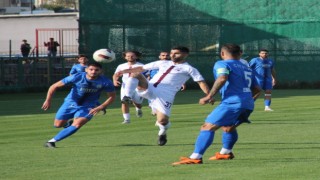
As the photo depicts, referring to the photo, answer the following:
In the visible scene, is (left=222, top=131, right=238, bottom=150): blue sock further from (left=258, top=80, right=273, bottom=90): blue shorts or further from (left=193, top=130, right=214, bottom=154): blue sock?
(left=258, top=80, right=273, bottom=90): blue shorts

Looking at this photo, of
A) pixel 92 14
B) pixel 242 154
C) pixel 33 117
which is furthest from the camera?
pixel 92 14

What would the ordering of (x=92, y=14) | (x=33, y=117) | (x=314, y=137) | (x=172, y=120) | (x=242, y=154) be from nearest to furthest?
(x=242, y=154) < (x=314, y=137) < (x=172, y=120) < (x=33, y=117) < (x=92, y=14)

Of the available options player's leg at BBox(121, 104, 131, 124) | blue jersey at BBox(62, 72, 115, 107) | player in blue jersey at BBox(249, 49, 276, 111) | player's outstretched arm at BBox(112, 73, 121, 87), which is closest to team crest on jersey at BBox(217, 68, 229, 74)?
blue jersey at BBox(62, 72, 115, 107)

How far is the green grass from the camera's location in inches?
519

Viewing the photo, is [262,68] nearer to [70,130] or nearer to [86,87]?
[86,87]

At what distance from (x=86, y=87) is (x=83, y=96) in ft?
0.74

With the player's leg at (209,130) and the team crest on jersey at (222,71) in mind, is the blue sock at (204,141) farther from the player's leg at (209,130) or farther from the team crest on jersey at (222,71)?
the team crest on jersey at (222,71)

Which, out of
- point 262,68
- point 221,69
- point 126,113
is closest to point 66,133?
point 221,69

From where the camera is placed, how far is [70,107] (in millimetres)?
17844

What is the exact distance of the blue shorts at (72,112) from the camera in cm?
1752

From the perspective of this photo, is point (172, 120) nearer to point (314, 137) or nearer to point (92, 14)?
point (314, 137)

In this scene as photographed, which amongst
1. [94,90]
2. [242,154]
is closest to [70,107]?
[94,90]

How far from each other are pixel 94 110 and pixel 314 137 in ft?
15.2

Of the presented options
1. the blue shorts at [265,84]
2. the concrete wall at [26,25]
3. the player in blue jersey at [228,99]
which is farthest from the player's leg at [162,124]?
the concrete wall at [26,25]
